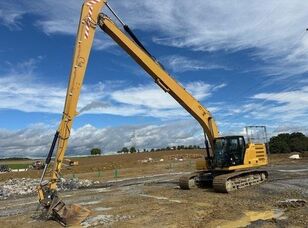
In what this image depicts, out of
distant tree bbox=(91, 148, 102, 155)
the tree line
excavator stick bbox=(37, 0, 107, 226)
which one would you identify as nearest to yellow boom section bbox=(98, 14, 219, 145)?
excavator stick bbox=(37, 0, 107, 226)

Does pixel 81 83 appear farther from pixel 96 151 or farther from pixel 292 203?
pixel 96 151

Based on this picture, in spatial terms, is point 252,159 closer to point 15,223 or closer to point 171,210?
point 171,210

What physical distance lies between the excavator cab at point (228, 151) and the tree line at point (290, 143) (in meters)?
36.0

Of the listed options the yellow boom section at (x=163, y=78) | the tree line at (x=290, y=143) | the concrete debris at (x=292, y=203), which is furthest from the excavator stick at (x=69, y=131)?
the tree line at (x=290, y=143)

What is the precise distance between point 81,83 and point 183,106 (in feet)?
23.0

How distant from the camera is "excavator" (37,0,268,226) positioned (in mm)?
13233

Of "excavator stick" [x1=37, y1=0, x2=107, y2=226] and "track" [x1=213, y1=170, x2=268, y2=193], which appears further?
"track" [x1=213, y1=170, x2=268, y2=193]

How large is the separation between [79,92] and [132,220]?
4.45m

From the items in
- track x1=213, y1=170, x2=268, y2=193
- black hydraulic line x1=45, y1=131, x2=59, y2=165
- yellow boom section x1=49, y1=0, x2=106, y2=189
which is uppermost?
yellow boom section x1=49, y1=0, x2=106, y2=189

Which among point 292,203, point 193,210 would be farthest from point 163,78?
point 292,203

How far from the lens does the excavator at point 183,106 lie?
521 inches

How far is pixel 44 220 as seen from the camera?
44.5 feet

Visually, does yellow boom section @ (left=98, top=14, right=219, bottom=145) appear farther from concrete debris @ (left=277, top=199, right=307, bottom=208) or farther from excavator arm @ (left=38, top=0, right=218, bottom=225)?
concrete debris @ (left=277, top=199, right=307, bottom=208)

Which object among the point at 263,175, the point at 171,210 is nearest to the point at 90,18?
the point at 171,210
